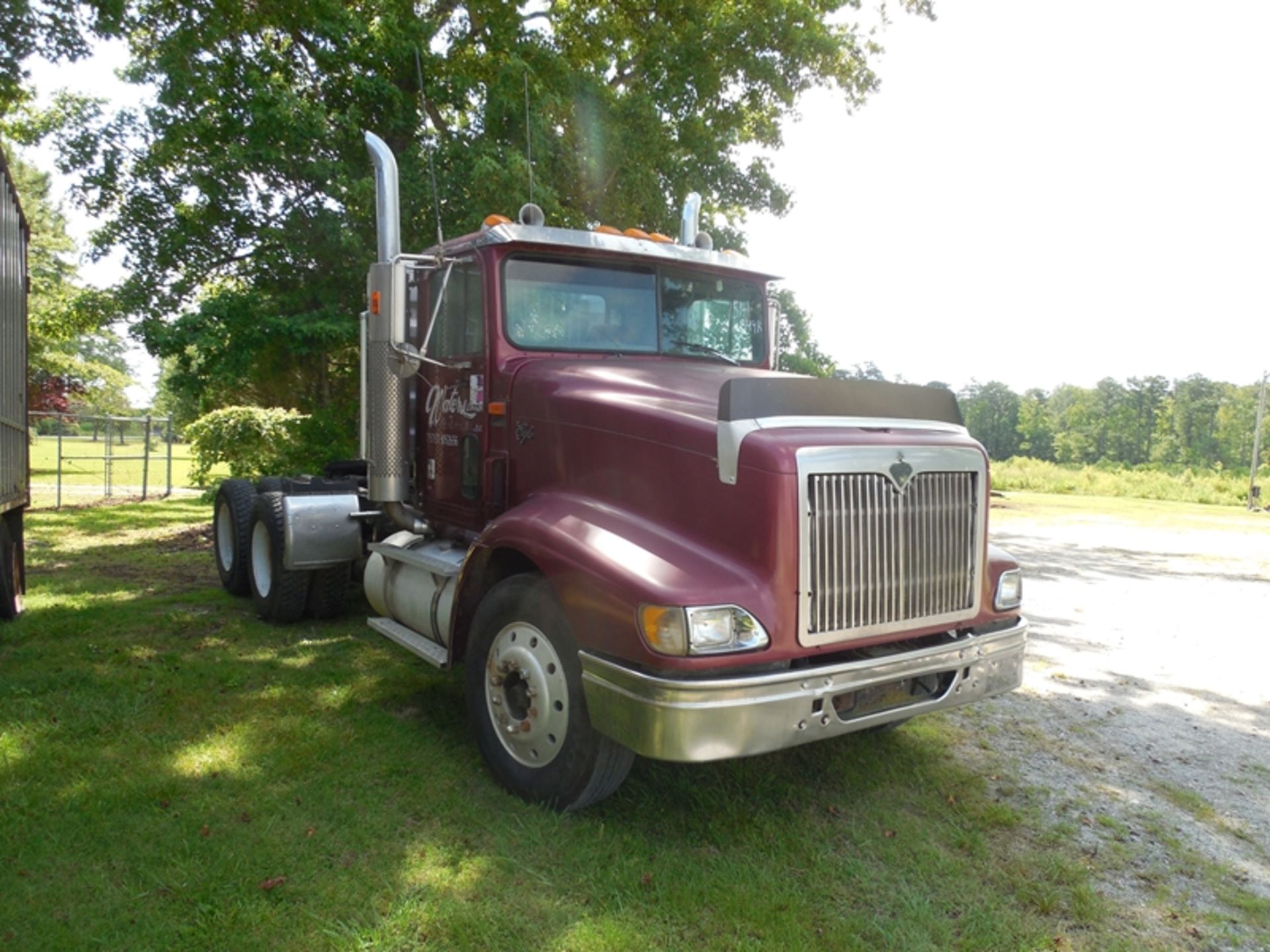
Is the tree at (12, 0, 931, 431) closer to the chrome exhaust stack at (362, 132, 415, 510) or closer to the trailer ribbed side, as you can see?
the trailer ribbed side

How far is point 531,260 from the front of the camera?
486cm

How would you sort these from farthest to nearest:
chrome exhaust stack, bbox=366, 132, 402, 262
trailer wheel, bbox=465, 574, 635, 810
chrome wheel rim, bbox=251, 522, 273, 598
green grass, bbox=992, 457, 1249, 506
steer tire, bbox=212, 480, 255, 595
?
green grass, bbox=992, 457, 1249, 506
steer tire, bbox=212, 480, 255, 595
chrome wheel rim, bbox=251, 522, 273, 598
chrome exhaust stack, bbox=366, 132, 402, 262
trailer wheel, bbox=465, 574, 635, 810

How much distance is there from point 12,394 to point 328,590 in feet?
9.16

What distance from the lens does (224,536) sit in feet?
26.1

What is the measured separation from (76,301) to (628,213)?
809 cm

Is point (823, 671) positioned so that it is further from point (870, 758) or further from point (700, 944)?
point (870, 758)

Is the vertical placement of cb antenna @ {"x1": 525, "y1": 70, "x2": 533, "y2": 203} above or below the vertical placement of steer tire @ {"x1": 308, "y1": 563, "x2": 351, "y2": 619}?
above

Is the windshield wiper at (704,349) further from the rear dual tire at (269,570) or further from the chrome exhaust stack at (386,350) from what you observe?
the rear dual tire at (269,570)

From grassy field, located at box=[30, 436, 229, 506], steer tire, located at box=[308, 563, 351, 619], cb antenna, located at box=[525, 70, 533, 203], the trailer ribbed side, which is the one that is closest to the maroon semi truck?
cb antenna, located at box=[525, 70, 533, 203]

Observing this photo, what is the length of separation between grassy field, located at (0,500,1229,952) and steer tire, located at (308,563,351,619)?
4.70 feet

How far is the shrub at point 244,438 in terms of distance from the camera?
1476 centimetres

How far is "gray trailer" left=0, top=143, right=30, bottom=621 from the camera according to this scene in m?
6.47

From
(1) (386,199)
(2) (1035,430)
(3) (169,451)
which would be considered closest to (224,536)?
(1) (386,199)

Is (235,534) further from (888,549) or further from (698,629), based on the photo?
(888,549)
